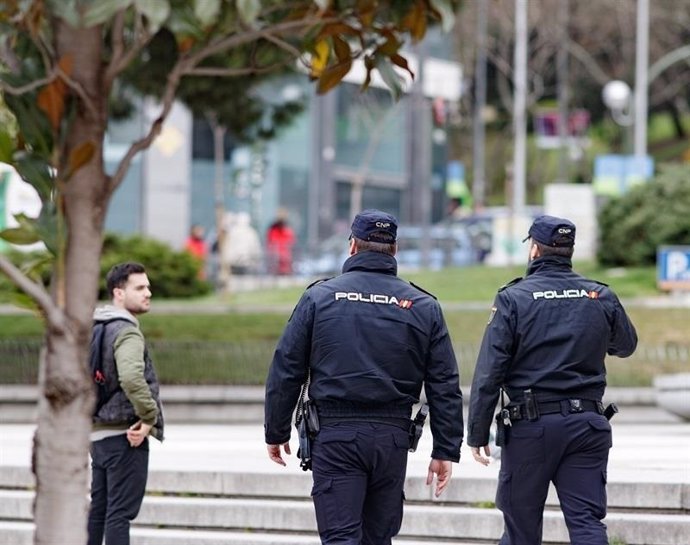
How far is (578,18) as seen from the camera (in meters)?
49.3

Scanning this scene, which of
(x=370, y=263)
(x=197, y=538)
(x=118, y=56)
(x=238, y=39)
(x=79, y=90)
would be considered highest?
(x=238, y=39)

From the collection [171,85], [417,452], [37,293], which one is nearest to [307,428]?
[171,85]

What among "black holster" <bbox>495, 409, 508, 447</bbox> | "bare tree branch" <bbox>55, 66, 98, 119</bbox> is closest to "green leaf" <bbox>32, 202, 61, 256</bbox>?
"bare tree branch" <bbox>55, 66, 98, 119</bbox>

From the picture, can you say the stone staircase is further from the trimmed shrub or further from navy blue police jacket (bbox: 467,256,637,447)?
the trimmed shrub

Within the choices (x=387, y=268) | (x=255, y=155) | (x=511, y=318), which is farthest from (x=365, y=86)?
(x=255, y=155)

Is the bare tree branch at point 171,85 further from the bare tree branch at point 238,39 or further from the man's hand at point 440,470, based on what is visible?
the man's hand at point 440,470

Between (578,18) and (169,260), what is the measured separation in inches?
1093

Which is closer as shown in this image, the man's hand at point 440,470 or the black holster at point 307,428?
the black holster at point 307,428

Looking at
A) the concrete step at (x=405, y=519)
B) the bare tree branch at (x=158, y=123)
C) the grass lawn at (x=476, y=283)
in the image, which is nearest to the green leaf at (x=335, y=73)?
the bare tree branch at (x=158, y=123)

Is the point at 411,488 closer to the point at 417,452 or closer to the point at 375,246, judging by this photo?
the point at 417,452

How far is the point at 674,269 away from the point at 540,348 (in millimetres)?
14868

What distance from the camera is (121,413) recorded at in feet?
23.4

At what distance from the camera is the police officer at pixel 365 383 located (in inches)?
237

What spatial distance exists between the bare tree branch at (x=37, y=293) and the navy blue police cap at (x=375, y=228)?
79.9 inches
